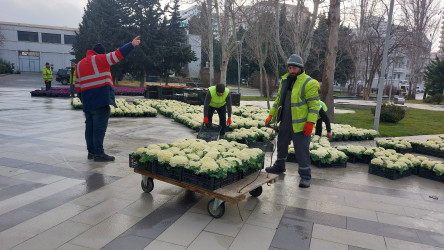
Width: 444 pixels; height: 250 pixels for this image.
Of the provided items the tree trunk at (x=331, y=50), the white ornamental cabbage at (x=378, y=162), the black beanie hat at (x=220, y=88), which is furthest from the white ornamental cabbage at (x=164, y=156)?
the tree trunk at (x=331, y=50)

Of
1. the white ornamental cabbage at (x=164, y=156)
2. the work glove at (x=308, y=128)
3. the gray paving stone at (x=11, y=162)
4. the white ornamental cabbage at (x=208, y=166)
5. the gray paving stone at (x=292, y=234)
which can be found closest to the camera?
the gray paving stone at (x=292, y=234)

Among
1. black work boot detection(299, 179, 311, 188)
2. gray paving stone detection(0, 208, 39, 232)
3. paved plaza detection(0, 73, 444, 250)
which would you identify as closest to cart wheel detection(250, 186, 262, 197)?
paved plaza detection(0, 73, 444, 250)

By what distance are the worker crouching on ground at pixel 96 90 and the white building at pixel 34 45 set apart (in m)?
56.8

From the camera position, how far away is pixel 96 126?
624cm

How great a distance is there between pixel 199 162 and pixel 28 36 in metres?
64.3

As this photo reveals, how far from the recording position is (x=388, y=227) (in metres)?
4.02

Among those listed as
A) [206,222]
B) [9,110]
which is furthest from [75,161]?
[9,110]

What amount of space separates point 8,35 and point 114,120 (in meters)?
56.2

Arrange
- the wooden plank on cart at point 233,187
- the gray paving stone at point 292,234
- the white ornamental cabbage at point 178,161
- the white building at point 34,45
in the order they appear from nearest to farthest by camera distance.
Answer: the gray paving stone at point 292,234 → the wooden plank on cart at point 233,187 → the white ornamental cabbage at point 178,161 → the white building at point 34,45

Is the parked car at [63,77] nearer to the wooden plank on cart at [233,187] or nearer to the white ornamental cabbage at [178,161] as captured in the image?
the wooden plank on cart at [233,187]

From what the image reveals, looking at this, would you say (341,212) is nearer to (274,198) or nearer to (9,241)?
(274,198)

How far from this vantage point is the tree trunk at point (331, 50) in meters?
11.8

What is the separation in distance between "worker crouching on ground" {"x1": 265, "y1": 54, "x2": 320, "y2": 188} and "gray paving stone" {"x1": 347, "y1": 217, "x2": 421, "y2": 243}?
4.28 ft

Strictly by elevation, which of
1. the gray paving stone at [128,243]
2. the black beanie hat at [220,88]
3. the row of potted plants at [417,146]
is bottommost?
the gray paving stone at [128,243]
